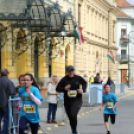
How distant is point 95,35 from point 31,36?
69.0 feet

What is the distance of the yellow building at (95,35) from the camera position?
41.2 metres

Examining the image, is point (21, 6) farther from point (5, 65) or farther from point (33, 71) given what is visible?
point (33, 71)

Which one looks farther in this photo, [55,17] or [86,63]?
[86,63]

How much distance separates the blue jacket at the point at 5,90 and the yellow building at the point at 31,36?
42.2ft

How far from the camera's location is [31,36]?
2733 cm

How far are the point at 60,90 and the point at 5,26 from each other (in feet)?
52.8

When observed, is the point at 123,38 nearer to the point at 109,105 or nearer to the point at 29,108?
the point at 109,105

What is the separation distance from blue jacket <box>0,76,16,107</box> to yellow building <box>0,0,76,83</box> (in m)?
12.9

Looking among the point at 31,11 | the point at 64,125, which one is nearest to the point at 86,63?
the point at 31,11

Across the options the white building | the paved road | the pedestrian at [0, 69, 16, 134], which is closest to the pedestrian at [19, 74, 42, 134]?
the pedestrian at [0, 69, 16, 134]

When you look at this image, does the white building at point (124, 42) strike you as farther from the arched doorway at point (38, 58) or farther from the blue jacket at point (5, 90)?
the blue jacket at point (5, 90)

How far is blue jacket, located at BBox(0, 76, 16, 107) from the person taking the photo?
10180 millimetres

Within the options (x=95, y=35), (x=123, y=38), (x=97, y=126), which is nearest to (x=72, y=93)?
(x=97, y=126)

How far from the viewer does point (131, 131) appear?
12.0 metres
